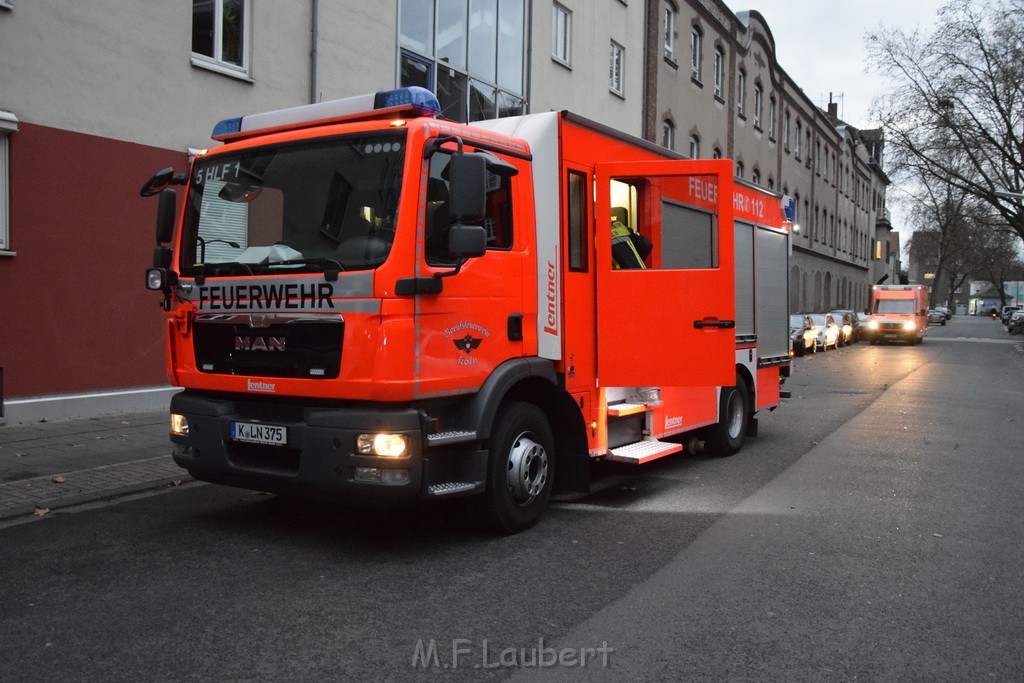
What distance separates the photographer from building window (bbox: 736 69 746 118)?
117 ft

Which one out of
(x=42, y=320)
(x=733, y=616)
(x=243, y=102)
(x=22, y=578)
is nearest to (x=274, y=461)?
(x=22, y=578)

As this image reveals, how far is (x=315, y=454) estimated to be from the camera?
16.0ft

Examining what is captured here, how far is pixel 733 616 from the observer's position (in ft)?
13.8

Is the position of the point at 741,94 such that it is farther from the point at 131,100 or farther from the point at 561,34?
the point at 131,100

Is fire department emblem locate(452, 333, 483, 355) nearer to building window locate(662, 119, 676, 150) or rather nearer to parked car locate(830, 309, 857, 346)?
building window locate(662, 119, 676, 150)

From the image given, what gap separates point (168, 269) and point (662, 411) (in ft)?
13.7

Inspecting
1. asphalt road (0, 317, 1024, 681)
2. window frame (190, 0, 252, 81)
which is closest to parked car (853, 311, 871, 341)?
window frame (190, 0, 252, 81)

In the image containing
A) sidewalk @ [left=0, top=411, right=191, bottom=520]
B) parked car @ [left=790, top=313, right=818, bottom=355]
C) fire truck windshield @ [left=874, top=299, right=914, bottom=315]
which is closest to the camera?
sidewalk @ [left=0, top=411, right=191, bottom=520]

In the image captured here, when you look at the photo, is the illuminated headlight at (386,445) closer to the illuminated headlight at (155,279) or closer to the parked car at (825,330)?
the illuminated headlight at (155,279)

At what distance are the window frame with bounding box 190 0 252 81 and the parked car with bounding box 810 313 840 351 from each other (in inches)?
971

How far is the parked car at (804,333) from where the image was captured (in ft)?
87.9

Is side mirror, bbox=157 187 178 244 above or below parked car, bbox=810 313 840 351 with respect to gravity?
above

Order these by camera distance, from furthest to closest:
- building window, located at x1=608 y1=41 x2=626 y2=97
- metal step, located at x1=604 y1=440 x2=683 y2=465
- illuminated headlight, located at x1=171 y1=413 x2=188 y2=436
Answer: building window, located at x1=608 y1=41 x2=626 y2=97 → metal step, located at x1=604 y1=440 x2=683 y2=465 → illuminated headlight, located at x1=171 y1=413 x2=188 y2=436

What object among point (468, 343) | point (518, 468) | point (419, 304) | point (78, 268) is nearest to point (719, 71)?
point (78, 268)
